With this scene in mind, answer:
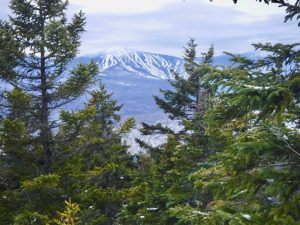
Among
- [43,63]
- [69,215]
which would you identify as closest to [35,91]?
[43,63]

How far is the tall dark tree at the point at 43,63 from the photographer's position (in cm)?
1428

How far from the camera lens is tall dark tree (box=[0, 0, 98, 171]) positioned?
562 inches

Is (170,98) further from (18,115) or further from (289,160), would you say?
(289,160)

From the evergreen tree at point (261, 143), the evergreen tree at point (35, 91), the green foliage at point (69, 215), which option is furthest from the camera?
the evergreen tree at point (35, 91)

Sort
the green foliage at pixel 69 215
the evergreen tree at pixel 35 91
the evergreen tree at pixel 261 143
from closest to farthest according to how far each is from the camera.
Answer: the evergreen tree at pixel 261 143 < the green foliage at pixel 69 215 < the evergreen tree at pixel 35 91

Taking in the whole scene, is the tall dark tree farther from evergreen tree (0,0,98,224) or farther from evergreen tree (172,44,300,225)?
evergreen tree (172,44,300,225)

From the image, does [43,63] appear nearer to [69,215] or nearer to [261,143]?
[69,215]

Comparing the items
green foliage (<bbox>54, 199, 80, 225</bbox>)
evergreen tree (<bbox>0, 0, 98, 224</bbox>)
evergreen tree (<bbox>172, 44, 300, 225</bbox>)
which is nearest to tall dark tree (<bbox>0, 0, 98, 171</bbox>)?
evergreen tree (<bbox>0, 0, 98, 224</bbox>)

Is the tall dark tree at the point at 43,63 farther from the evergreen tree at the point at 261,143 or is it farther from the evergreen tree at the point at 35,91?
the evergreen tree at the point at 261,143

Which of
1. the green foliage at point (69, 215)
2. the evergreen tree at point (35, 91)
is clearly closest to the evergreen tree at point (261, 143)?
the green foliage at point (69, 215)

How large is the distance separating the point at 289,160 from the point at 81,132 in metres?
10.2

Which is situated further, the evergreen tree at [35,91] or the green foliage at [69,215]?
the evergreen tree at [35,91]

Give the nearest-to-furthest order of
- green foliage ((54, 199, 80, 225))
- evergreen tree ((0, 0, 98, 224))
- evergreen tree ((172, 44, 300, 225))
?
evergreen tree ((172, 44, 300, 225)) < green foliage ((54, 199, 80, 225)) < evergreen tree ((0, 0, 98, 224))

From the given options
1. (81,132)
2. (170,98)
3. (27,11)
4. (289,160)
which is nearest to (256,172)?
(289,160)
